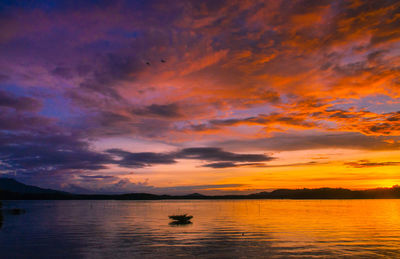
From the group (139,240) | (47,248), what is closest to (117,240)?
(139,240)

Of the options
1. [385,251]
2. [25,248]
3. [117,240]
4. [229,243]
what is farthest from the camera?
[117,240]

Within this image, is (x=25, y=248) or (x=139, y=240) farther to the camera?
(x=139, y=240)

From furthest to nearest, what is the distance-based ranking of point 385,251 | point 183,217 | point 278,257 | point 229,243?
point 183,217 → point 229,243 → point 385,251 → point 278,257

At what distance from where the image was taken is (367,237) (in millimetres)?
50250

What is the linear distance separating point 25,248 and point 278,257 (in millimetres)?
32925

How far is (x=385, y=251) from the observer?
38375 millimetres

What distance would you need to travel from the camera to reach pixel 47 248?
1615 inches

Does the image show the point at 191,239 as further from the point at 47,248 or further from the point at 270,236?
the point at 47,248

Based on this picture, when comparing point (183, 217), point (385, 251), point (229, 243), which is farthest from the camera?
point (183, 217)

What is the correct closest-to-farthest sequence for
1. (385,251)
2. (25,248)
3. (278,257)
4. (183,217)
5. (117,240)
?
(278,257) → (385,251) → (25,248) → (117,240) → (183,217)

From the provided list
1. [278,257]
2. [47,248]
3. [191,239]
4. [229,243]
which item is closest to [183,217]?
[191,239]

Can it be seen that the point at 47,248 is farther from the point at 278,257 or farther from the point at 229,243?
the point at 278,257

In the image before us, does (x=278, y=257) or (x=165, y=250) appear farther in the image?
(x=165, y=250)

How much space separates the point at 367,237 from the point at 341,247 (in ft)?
40.7
